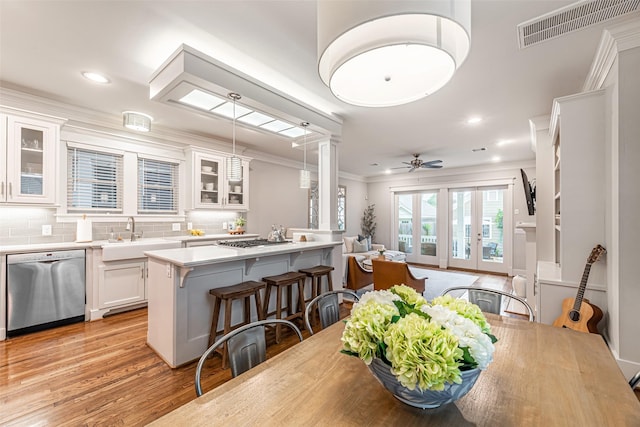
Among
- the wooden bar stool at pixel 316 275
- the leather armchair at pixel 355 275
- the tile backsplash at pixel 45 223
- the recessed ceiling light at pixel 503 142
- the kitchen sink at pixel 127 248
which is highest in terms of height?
the recessed ceiling light at pixel 503 142

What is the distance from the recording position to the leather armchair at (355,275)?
4508 millimetres

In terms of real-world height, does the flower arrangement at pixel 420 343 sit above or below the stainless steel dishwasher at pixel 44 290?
above

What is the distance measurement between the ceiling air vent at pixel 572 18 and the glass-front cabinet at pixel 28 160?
4703mm

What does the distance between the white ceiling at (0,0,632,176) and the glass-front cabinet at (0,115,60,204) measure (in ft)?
1.24

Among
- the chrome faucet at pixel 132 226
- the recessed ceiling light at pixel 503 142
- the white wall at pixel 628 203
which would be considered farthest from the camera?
the recessed ceiling light at pixel 503 142

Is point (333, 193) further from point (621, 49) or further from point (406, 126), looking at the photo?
point (621, 49)

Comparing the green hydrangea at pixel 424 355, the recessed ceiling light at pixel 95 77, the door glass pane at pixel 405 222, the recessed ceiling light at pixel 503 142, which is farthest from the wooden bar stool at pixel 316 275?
the door glass pane at pixel 405 222

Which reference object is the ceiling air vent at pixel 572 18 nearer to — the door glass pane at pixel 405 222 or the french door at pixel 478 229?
the french door at pixel 478 229

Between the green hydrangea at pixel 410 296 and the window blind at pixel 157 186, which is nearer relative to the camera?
the green hydrangea at pixel 410 296

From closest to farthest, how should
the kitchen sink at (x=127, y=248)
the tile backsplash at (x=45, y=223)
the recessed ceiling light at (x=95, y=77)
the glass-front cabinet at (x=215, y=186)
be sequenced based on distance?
the recessed ceiling light at (x=95, y=77) → the tile backsplash at (x=45, y=223) → the kitchen sink at (x=127, y=248) → the glass-front cabinet at (x=215, y=186)

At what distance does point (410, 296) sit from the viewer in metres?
1.05

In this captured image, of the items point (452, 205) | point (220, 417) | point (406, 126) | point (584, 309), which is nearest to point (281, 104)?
point (406, 126)

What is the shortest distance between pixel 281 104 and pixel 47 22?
1.75 meters

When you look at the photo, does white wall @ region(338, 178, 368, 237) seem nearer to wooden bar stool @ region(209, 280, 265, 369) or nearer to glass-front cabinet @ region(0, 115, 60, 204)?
wooden bar stool @ region(209, 280, 265, 369)
